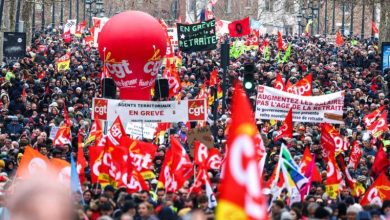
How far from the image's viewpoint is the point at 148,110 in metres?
19.6

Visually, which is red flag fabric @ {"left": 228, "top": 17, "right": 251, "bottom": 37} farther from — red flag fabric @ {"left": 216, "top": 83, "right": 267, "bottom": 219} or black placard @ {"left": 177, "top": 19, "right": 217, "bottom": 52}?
red flag fabric @ {"left": 216, "top": 83, "right": 267, "bottom": 219}

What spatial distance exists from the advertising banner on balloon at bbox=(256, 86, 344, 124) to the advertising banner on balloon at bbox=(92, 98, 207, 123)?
3.46 feet

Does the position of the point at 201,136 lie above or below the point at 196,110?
below

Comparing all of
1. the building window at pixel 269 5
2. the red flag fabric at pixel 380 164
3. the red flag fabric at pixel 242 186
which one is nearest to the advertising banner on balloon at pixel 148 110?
the red flag fabric at pixel 380 164

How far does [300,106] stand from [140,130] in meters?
2.60

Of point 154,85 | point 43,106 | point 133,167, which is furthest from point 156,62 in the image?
point 133,167

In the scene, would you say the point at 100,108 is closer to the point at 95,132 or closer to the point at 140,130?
the point at 140,130

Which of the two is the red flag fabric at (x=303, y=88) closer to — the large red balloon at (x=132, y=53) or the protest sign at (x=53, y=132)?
the large red balloon at (x=132, y=53)

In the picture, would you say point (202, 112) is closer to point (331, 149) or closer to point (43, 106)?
point (331, 149)

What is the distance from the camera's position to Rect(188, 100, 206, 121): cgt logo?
20.0 metres

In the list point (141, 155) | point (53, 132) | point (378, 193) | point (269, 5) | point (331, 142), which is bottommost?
point (378, 193)

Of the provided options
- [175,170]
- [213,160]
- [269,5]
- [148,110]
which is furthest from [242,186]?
[269,5]

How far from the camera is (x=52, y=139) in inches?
784

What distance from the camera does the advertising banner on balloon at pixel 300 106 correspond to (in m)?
20.2
